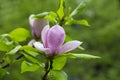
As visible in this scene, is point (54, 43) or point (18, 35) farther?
point (18, 35)

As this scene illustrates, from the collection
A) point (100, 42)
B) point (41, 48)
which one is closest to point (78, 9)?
point (41, 48)

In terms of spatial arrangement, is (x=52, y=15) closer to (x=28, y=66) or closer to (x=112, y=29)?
(x=28, y=66)

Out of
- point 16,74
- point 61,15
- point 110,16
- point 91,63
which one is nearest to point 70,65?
point 91,63

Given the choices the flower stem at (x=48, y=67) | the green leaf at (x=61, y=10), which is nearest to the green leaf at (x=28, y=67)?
the flower stem at (x=48, y=67)

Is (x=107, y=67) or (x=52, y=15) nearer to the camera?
(x=52, y=15)

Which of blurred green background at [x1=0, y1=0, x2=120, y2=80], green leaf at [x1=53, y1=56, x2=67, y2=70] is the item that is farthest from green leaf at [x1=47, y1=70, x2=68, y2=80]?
blurred green background at [x1=0, y1=0, x2=120, y2=80]

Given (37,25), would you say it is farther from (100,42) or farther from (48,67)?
(100,42)

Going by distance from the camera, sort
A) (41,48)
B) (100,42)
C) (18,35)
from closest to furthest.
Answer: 1. (41,48)
2. (18,35)
3. (100,42)

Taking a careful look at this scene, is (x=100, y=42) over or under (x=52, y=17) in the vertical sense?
under
